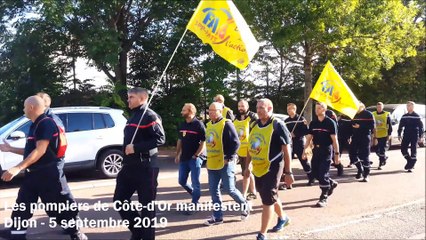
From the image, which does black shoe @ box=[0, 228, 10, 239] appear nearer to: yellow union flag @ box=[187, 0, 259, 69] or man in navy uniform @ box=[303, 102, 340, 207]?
yellow union flag @ box=[187, 0, 259, 69]

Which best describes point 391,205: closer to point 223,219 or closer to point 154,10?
point 223,219

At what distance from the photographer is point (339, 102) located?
8.32 m

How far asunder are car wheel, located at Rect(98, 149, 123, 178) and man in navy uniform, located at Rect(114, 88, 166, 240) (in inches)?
197

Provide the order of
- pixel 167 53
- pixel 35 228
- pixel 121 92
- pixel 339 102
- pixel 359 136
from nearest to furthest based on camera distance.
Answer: pixel 35 228 → pixel 339 102 → pixel 359 136 → pixel 121 92 → pixel 167 53

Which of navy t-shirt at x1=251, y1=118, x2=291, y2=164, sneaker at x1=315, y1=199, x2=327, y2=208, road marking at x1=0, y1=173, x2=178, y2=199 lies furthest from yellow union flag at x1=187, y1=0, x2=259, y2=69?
road marking at x1=0, y1=173, x2=178, y2=199

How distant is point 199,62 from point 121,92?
3385 mm

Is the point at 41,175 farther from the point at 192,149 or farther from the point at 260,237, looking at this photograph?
the point at 260,237

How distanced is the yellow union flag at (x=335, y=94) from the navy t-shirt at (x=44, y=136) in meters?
5.16

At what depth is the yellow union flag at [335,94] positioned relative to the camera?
8.21m

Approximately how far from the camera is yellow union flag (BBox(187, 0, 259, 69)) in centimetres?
Answer: 620

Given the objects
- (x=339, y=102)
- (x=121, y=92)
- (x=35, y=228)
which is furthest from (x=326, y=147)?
(x=121, y=92)

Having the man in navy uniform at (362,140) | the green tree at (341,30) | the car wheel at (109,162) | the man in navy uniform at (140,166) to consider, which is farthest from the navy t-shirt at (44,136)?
the green tree at (341,30)

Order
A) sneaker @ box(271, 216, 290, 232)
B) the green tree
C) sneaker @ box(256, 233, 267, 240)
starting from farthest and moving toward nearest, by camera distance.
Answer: the green tree, sneaker @ box(271, 216, 290, 232), sneaker @ box(256, 233, 267, 240)

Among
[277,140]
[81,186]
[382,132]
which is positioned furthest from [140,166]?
[382,132]
